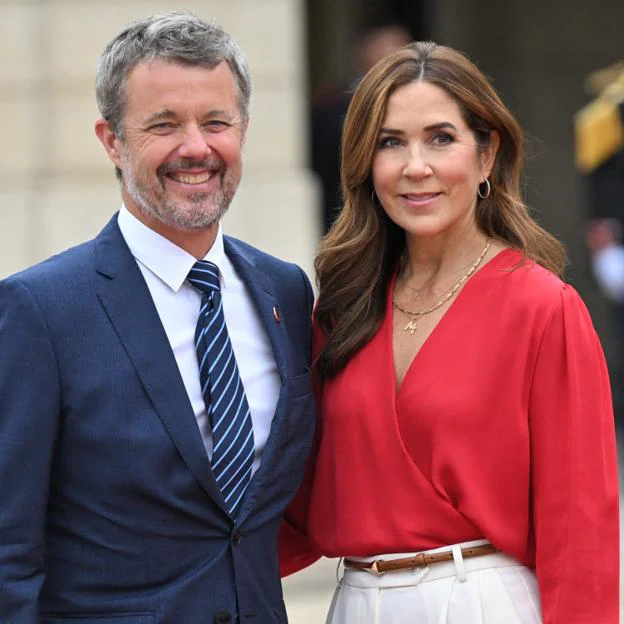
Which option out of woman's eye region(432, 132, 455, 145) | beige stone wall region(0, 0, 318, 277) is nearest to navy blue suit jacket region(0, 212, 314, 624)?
woman's eye region(432, 132, 455, 145)

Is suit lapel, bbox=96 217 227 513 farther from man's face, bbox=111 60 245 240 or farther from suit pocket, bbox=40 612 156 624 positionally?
suit pocket, bbox=40 612 156 624

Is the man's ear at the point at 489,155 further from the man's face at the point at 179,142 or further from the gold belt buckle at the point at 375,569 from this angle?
the gold belt buckle at the point at 375,569

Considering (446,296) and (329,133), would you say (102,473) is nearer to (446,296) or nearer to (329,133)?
(446,296)

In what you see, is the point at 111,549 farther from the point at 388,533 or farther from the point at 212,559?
the point at 388,533

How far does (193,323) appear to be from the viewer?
366cm

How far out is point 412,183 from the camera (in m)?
3.91

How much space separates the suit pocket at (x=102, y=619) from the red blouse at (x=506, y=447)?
623mm

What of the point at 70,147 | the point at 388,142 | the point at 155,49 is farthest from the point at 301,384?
the point at 70,147

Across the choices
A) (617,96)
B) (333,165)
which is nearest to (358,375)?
(617,96)

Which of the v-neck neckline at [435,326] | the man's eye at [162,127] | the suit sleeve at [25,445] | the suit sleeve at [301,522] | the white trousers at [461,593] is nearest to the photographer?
the suit sleeve at [25,445]

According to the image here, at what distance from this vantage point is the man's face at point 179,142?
3576mm

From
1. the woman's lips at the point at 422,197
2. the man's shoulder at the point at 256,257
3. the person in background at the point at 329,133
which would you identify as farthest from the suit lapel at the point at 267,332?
the person in background at the point at 329,133

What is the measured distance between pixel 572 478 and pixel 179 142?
1.24 meters

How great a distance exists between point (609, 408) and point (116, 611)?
1301mm
